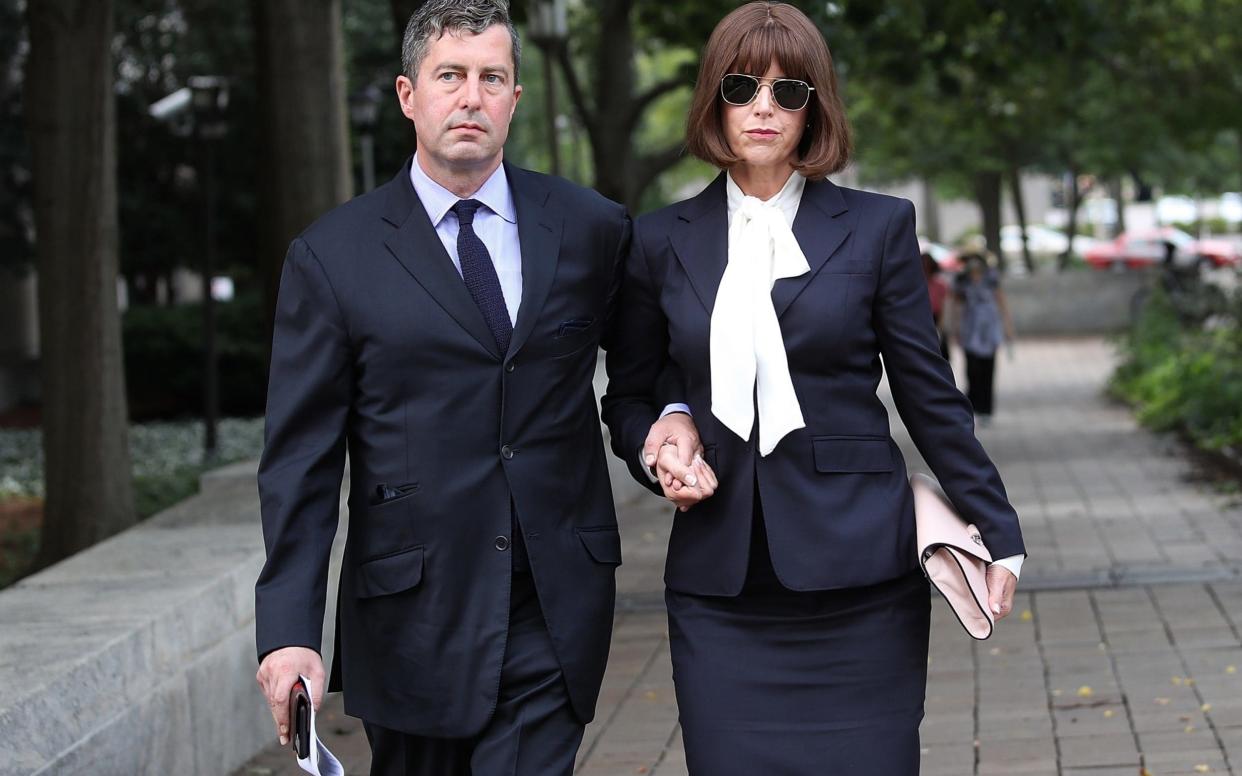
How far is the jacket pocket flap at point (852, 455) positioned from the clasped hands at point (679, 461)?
20 cm

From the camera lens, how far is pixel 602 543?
3.59 m

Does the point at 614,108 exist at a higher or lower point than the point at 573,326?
higher

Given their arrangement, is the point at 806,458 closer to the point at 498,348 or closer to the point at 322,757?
the point at 498,348

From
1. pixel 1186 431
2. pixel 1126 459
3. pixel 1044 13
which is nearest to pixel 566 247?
pixel 1044 13

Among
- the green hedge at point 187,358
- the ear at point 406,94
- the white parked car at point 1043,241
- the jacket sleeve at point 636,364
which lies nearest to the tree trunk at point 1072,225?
the green hedge at point 187,358

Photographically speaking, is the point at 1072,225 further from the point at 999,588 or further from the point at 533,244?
the point at 533,244

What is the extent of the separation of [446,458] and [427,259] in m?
0.37

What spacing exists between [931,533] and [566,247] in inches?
34.0

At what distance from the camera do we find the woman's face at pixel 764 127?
3.54m

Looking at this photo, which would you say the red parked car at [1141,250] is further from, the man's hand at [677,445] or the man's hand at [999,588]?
the man's hand at [677,445]

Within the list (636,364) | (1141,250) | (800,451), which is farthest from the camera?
(1141,250)

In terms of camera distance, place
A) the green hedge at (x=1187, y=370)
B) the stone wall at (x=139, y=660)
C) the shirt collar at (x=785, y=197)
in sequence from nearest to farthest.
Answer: the shirt collar at (x=785, y=197), the stone wall at (x=139, y=660), the green hedge at (x=1187, y=370)

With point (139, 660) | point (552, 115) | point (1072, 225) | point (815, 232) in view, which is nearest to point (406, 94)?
point (815, 232)

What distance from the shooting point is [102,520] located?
32.7 ft
